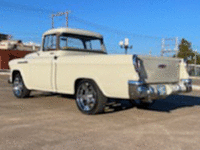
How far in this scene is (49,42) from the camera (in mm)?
7281

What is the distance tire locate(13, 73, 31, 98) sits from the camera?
313 inches

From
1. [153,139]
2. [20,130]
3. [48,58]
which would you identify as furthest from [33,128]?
[48,58]

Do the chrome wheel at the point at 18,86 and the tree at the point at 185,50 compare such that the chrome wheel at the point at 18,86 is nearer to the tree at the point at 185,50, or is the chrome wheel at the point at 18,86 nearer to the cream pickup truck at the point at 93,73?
the cream pickup truck at the point at 93,73

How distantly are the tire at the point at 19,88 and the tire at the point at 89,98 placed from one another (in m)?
2.61

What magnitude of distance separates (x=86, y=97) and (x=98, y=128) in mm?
1344

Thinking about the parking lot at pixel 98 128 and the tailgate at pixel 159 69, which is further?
the tailgate at pixel 159 69

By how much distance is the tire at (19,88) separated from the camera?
7.95m

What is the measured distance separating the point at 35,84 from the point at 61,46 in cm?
129

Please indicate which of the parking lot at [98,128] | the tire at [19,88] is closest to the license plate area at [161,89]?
the parking lot at [98,128]

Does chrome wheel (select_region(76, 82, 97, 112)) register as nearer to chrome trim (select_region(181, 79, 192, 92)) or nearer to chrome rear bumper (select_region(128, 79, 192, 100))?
chrome rear bumper (select_region(128, 79, 192, 100))

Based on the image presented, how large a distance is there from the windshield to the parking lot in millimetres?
1661

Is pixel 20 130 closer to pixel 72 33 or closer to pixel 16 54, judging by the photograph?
pixel 72 33

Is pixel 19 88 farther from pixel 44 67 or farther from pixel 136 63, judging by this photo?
pixel 136 63

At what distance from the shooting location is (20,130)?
14.5 feet
